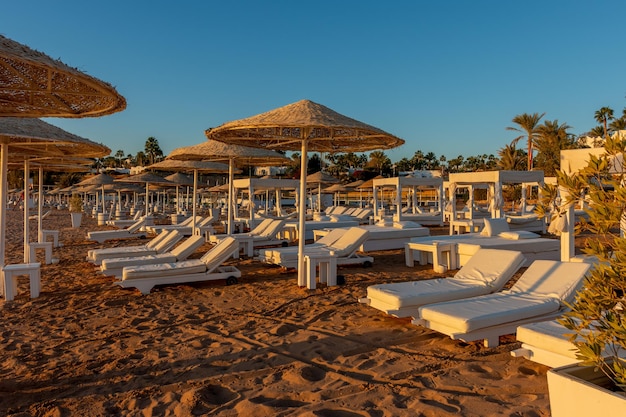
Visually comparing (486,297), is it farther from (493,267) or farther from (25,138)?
(25,138)

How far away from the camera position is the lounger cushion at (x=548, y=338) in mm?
3274

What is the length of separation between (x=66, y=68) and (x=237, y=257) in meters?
7.05

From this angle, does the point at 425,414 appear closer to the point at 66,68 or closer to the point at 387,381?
the point at 387,381

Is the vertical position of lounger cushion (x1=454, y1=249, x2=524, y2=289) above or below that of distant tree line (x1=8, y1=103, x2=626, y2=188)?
below

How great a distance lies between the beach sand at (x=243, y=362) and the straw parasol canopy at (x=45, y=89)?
2.26 meters

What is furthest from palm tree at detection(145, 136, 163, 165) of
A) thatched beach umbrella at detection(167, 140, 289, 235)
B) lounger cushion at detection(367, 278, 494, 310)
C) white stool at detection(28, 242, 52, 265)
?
lounger cushion at detection(367, 278, 494, 310)

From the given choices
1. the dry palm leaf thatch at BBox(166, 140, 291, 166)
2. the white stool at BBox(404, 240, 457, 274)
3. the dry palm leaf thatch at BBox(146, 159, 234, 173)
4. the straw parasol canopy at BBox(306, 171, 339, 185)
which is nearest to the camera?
the white stool at BBox(404, 240, 457, 274)

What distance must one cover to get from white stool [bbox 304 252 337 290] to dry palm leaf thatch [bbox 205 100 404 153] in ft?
5.87

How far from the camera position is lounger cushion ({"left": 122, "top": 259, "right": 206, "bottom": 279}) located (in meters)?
6.65

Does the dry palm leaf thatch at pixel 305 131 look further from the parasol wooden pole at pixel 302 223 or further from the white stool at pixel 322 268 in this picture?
the white stool at pixel 322 268

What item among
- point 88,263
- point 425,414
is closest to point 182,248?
point 88,263

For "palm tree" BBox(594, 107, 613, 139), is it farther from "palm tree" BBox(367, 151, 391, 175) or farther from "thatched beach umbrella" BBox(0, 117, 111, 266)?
"thatched beach umbrella" BBox(0, 117, 111, 266)

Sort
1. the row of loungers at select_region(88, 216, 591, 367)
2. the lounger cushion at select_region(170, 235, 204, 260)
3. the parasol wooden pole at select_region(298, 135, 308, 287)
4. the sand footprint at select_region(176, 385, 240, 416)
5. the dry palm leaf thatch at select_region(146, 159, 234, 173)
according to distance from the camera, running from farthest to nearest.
Result: 1. the dry palm leaf thatch at select_region(146, 159, 234, 173)
2. the lounger cushion at select_region(170, 235, 204, 260)
3. the parasol wooden pole at select_region(298, 135, 308, 287)
4. the row of loungers at select_region(88, 216, 591, 367)
5. the sand footprint at select_region(176, 385, 240, 416)

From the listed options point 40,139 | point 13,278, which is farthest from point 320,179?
point 13,278
